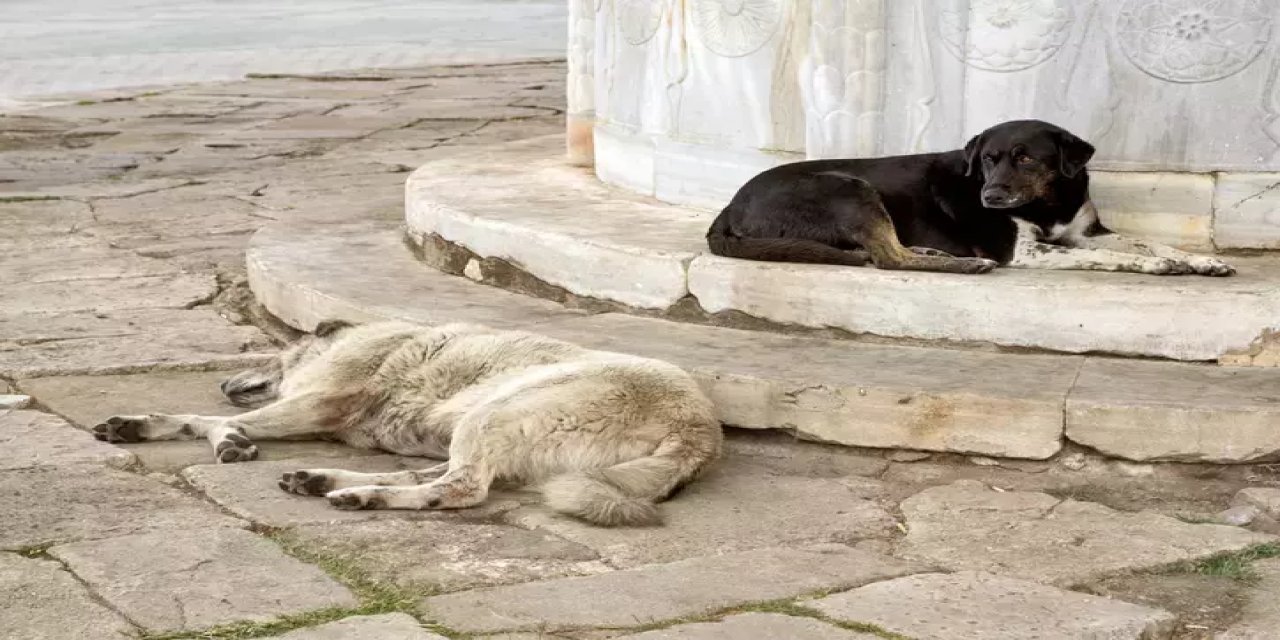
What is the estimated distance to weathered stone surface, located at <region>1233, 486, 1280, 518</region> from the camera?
4379 mm

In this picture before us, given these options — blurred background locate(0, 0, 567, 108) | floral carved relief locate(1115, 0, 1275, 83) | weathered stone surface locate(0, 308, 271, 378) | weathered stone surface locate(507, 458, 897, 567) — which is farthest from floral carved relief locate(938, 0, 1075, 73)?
blurred background locate(0, 0, 567, 108)

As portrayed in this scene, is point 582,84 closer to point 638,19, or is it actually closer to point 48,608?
point 638,19

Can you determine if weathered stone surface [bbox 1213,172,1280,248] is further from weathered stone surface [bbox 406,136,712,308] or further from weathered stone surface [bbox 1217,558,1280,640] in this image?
weathered stone surface [bbox 1217,558,1280,640]

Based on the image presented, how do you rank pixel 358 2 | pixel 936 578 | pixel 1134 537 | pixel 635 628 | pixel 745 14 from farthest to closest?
pixel 358 2 < pixel 745 14 < pixel 1134 537 < pixel 936 578 < pixel 635 628

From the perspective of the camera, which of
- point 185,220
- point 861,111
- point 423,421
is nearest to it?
point 423,421

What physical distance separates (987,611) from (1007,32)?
2.88m

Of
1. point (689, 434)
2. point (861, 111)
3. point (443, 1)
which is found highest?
point (861, 111)

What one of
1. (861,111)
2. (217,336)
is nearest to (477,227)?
(217,336)

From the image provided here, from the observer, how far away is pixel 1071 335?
5301mm

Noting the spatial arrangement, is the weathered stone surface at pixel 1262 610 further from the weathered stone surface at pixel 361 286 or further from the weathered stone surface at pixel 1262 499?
the weathered stone surface at pixel 361 286

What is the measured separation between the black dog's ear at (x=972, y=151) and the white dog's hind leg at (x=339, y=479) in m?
2.07

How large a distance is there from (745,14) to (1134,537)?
3.05 m

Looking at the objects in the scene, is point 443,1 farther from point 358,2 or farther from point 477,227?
point 477,227

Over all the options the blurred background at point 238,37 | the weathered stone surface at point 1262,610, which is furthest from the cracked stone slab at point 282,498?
the blurred background at point 238,37
